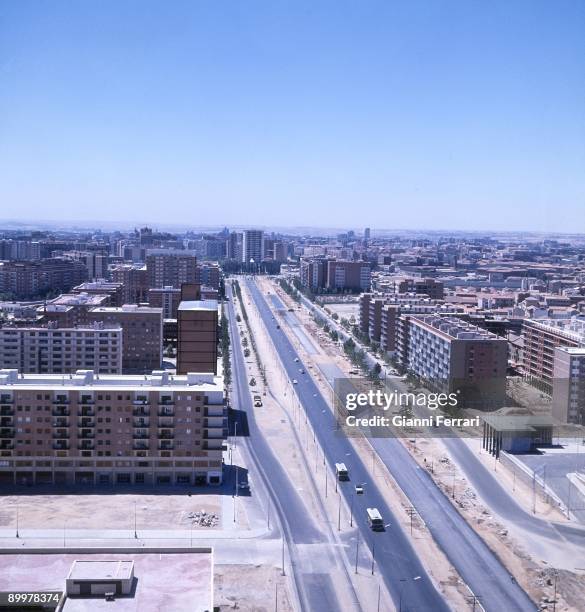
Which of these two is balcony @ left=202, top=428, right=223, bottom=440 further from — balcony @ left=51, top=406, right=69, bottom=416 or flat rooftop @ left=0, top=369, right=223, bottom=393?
balcony @ left=51, top=406, right=69, bottom=416

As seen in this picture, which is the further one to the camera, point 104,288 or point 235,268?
point 235,268

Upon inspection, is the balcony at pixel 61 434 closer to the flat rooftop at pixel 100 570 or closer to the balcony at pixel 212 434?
the balcony at pixel 212 434

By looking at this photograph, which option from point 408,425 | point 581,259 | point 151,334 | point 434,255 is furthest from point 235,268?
point 408,425

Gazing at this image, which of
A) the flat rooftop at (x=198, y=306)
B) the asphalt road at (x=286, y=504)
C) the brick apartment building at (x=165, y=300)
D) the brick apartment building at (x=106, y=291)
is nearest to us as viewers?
the asphalt road at (x=286, y=504)

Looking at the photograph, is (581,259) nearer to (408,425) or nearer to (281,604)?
(408,425)

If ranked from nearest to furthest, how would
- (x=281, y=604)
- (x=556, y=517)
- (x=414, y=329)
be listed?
(x=281, y=604) < (x=556, y=517) < (x=414, y=329)

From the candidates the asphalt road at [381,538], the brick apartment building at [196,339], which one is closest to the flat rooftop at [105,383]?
the asphalt road at [381,538]
